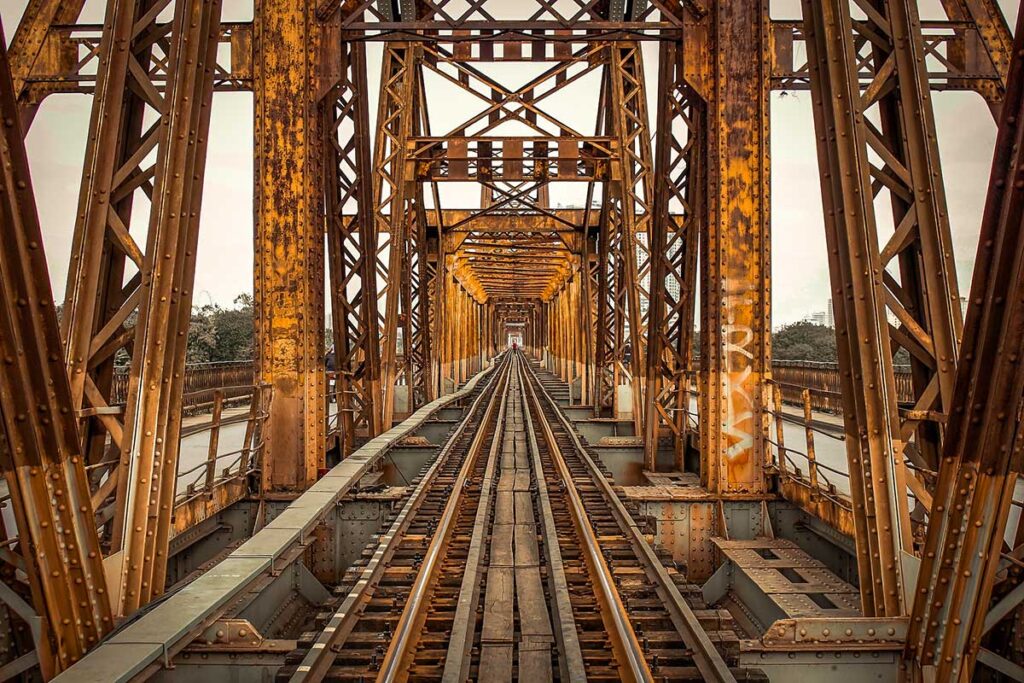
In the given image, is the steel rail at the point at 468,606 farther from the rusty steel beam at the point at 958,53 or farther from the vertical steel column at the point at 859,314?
the rusty steel beam at the point at 958,53

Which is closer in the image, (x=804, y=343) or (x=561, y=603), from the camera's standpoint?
(x=561, y=603)

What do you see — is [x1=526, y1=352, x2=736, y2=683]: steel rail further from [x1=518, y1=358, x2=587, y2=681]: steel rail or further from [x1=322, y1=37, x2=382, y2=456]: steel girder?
[x1=322, y1=37, x2=382, y2=456]: steel girder

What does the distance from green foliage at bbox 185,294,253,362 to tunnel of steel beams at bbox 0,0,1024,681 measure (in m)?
24.4

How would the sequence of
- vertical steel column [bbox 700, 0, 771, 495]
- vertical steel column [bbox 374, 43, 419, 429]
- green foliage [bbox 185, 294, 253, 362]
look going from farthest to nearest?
green foliage [bbox 185, 294, 253, 362], vertical steel column [bbox 374, 43, 419, 429], vertical steel column [bbox 700, 0, 771, 495]

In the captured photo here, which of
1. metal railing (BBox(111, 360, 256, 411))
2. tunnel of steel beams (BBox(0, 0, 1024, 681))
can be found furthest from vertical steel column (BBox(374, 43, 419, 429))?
metal railing (BBox(111, 360, 256, 411))

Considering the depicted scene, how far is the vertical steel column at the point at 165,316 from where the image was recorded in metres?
4.13

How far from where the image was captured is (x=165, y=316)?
4.27m

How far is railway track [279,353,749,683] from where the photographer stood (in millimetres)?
4203

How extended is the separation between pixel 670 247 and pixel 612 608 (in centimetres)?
583

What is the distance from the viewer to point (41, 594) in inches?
131

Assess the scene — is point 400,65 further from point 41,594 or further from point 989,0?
point 41,594

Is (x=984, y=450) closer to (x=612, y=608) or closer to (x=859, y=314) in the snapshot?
(x=859, y=314)

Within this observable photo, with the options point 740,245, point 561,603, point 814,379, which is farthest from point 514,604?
point 814,379

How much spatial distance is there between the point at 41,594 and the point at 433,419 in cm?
1302
